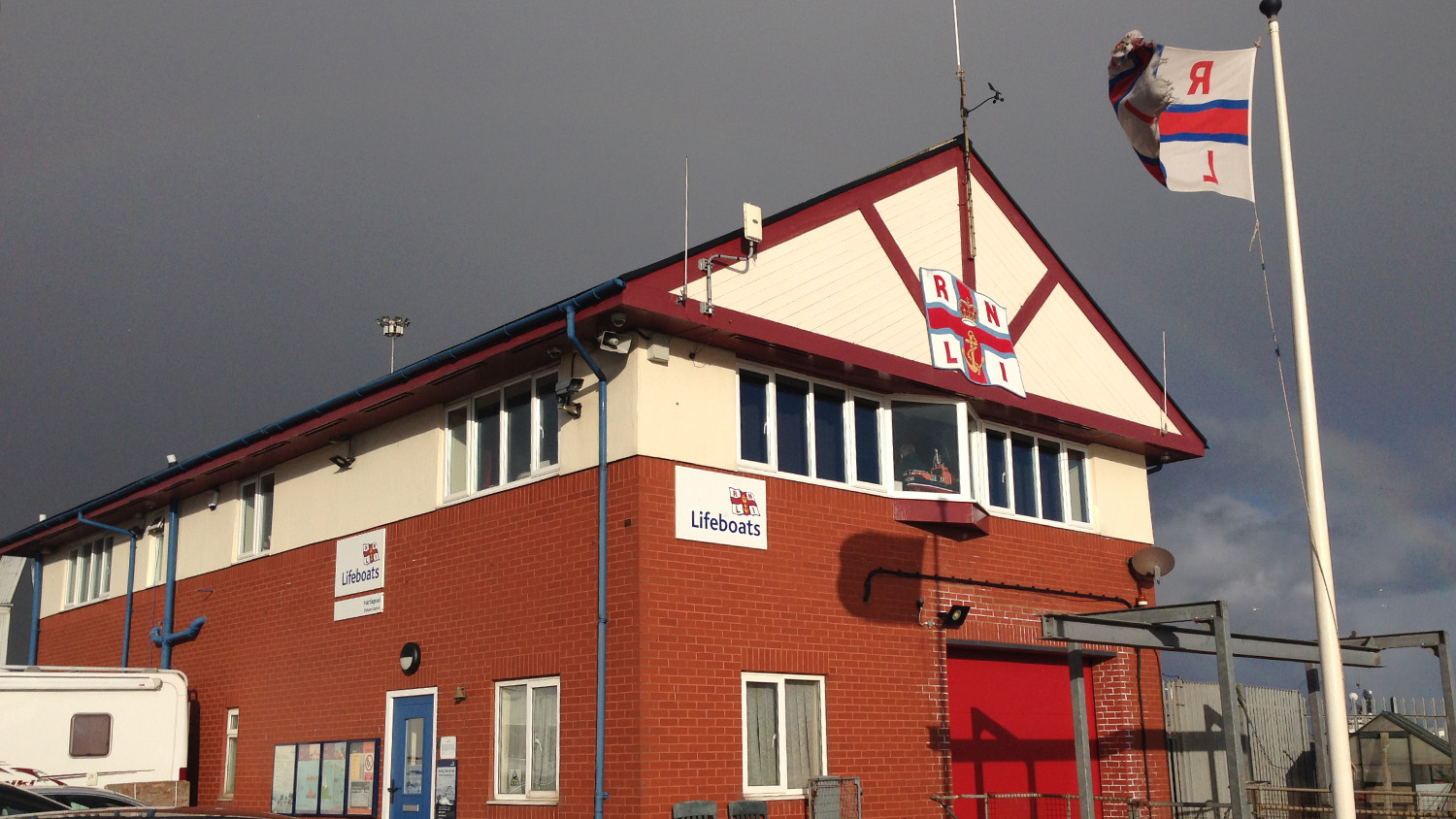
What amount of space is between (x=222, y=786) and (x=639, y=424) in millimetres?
10285

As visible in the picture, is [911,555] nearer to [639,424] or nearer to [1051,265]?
[639,424]

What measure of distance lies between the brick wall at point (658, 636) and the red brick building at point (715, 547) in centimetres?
4

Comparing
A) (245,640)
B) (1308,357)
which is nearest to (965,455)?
(1308,357)

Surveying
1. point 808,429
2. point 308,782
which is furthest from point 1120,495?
point 308,782

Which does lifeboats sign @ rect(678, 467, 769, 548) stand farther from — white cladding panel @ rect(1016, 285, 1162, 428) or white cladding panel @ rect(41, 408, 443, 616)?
white cladding panel @ rect(1016, 285, 1162, 428)

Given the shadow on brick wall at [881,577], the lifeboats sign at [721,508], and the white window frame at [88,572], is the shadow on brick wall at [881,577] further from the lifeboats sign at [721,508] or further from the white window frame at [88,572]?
the white window frame at [88,572]

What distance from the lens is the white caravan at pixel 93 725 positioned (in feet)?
54.4

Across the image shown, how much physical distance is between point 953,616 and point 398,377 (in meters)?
7.52

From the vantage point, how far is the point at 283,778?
18.5 metres

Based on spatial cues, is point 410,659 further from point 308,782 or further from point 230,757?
point 230,757

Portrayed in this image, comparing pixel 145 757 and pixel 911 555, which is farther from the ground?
pixel 911 555

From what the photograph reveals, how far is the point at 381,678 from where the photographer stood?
17000 mm

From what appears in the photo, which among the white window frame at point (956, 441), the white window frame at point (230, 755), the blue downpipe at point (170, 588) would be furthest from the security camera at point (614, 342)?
the blue downpipe at point (170, 588)

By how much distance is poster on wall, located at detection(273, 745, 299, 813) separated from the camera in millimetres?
18359
